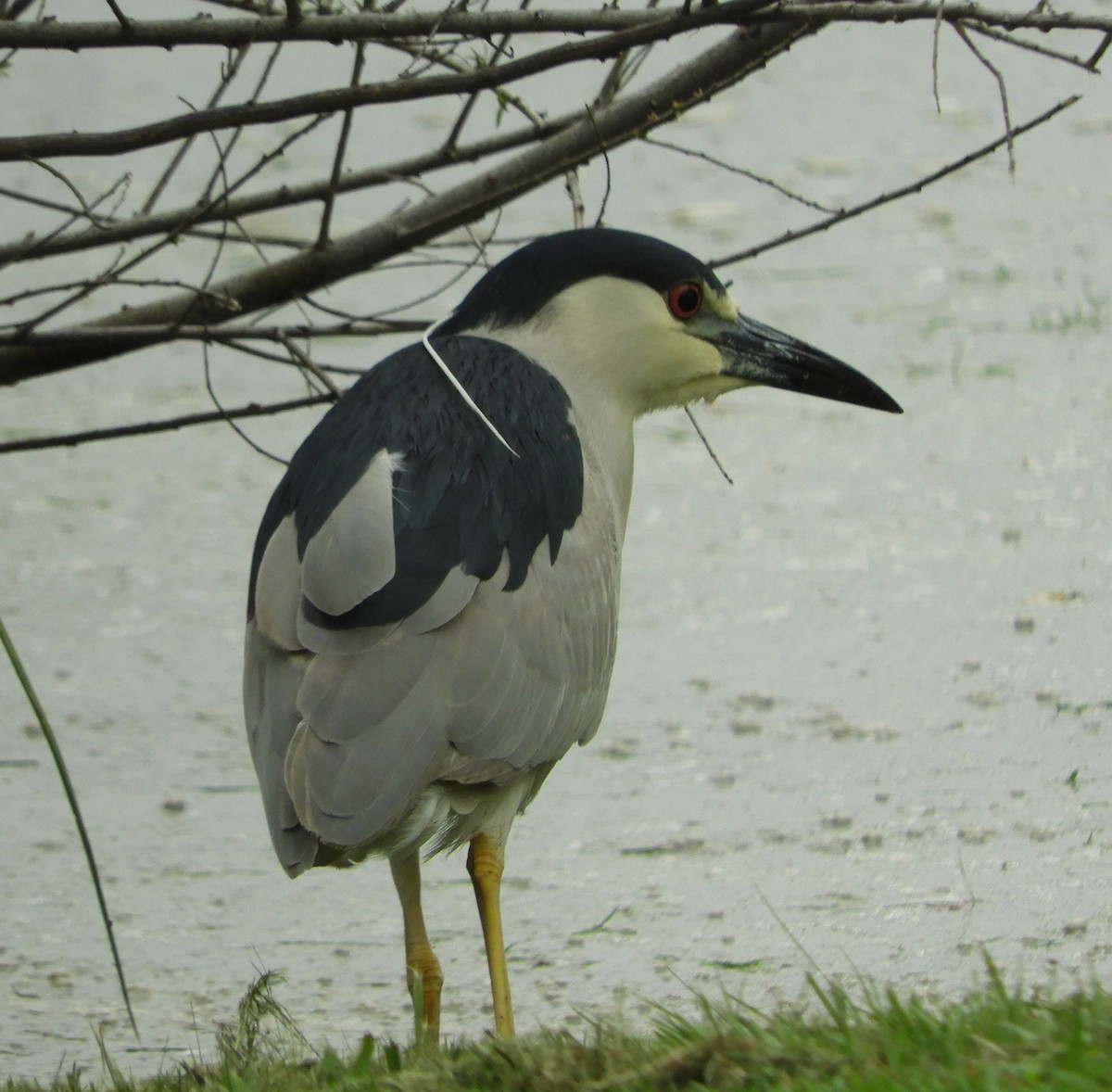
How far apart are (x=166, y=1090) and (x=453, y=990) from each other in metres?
0.84

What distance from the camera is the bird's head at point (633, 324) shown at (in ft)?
11.2

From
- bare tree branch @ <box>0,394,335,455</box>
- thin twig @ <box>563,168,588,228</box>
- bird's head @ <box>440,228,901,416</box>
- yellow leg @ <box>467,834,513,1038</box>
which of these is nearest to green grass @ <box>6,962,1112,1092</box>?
yellow leg @ <box>467,834,513,1038</box>

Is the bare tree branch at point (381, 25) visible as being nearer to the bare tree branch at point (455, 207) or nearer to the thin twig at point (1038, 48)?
the thin twig at point (1038, 48)

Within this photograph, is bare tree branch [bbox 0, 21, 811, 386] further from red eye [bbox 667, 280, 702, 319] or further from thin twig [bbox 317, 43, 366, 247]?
red eye [bbox 667, 280, 702, 319]

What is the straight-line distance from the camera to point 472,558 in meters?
2.91

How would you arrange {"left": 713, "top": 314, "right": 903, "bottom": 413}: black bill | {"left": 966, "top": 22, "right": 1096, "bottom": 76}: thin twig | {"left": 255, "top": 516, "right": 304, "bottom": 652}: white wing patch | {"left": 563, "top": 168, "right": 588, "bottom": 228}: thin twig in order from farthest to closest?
{"left": 713, "top": 314, "right": 903, "bottom": 413}: black bill
{"left": 563, "top": 168, "right": 588, "bottom": 228}: thin twig
{"left": 255, "top": 516, "right": 304, "bottom": 652}: white wing patch
{"left": 966, "top": 22, "right": 1096, "bottom": 76}: thin twig

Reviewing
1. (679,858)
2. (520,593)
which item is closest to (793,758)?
(679,858)

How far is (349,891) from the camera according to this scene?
403cm

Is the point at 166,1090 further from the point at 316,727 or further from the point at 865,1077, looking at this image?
the point at 865,1077

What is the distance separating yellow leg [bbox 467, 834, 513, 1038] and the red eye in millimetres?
1026

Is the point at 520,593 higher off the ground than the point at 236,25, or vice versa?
the point at 236,25

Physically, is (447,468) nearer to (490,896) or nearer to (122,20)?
(490,896)

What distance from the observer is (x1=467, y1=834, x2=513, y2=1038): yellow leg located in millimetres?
2959

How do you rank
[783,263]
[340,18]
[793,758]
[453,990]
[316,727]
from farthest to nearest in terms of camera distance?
[783,263] < [793,758] < [453,990] < [316,727] < [340,18]
